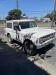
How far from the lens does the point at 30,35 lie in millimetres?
12422

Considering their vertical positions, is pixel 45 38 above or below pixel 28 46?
above

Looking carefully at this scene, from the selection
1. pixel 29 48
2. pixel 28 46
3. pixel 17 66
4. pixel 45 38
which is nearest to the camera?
pixel 17 66

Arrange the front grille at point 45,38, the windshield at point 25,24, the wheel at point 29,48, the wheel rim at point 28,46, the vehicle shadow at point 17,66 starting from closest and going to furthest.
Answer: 1. the vehicle shadow at point 17,66
2. the front grille at point 45,38
3. the wheel at point 29,48
4. the wheel rim at point 28,46
5. the windshield at point 25,24

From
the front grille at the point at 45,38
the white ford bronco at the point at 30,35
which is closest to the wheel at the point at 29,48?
the white ford bronco at the point at 30,35

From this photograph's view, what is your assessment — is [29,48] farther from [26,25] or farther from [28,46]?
[26,25]

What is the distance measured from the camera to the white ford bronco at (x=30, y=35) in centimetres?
1200

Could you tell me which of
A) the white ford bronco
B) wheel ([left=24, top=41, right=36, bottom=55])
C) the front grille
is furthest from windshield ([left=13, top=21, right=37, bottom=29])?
the front grille

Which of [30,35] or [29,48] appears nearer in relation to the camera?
[30,35]

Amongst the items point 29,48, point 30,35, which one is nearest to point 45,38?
point 30,35

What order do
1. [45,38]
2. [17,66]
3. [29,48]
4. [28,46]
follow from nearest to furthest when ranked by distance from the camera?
[17,66], [45,38], [29,48], [28,46]

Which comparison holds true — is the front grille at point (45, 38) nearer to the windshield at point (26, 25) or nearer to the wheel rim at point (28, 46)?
the wheel rim at point (28, 46)

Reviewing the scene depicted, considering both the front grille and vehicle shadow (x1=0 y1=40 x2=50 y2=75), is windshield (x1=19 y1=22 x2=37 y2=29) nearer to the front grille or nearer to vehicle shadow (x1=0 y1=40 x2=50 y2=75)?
the front grille

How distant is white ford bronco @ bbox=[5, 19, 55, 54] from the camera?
1200cm

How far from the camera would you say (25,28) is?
14133mm
